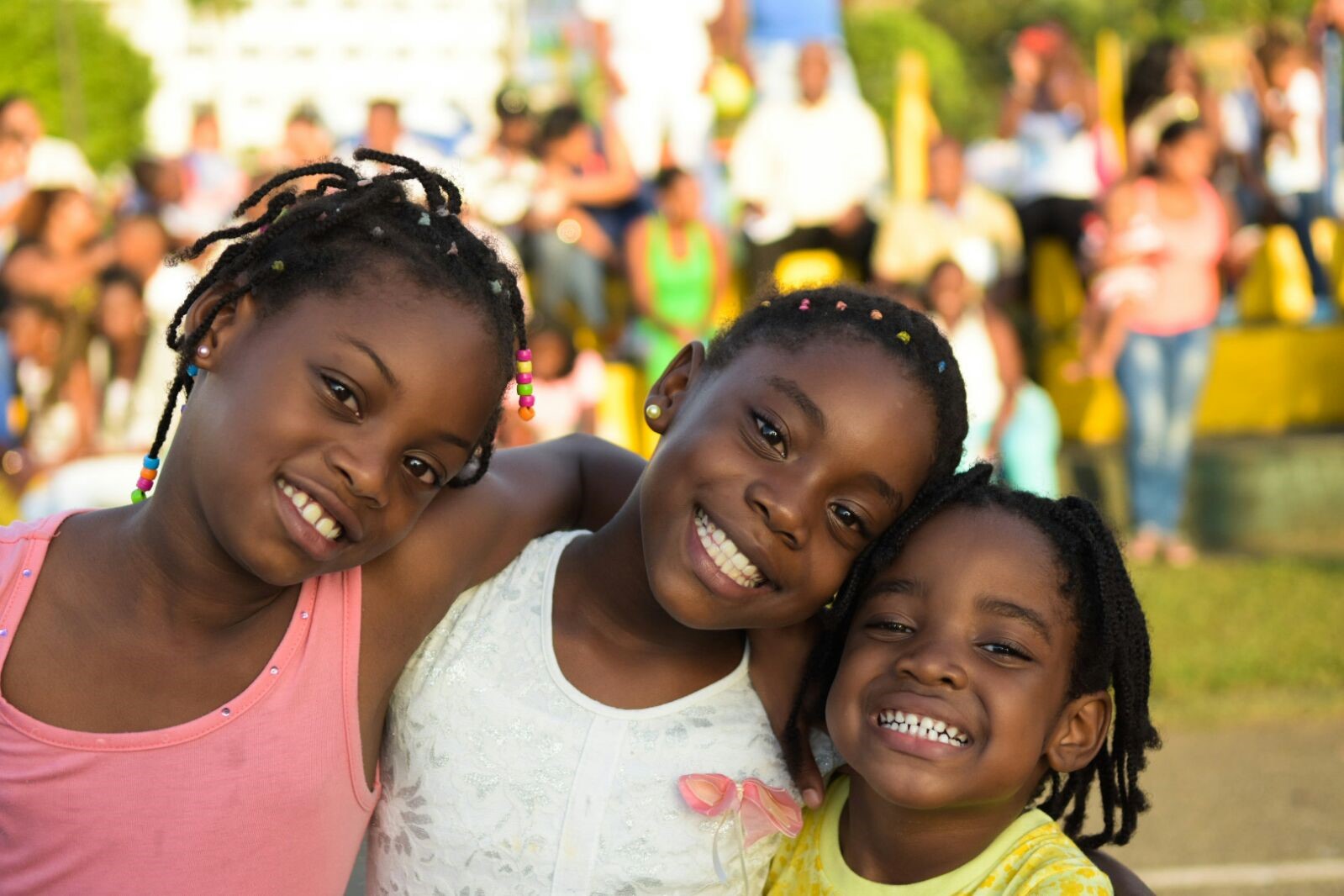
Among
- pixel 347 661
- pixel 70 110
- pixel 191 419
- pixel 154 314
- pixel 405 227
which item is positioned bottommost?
pixel 70 110

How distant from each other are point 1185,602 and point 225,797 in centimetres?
558

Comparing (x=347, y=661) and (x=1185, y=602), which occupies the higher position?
(x=347, y=661)

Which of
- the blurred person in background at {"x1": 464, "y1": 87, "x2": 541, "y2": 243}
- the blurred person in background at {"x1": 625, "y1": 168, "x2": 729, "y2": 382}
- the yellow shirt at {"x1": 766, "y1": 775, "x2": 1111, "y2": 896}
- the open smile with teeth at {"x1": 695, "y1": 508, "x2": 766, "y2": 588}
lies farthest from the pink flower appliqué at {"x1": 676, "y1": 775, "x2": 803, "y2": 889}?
the blurred person in background at {"x1": 464, "y1": 87, "x2": 541, "y2": 243}

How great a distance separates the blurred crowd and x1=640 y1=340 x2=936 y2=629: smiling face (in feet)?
14.4

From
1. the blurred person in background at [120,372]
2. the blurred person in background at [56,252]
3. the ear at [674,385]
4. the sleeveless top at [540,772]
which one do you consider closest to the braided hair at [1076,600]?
the sleeveless top at [540,772]

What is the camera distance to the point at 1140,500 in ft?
25.3

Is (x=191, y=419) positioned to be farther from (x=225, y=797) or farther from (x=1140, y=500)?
(x=1140, y=500)

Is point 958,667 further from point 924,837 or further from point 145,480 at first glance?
point 145,480

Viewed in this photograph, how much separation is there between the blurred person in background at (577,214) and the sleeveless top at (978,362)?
184 cm

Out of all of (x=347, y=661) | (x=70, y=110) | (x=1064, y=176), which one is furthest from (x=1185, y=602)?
(x=70, y=110)

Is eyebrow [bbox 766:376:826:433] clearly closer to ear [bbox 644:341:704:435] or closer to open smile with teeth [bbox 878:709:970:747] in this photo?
ear [bbox 644:341:704:435]

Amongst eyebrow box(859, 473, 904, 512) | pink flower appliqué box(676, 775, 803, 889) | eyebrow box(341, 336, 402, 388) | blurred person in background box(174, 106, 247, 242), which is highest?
eyebrow box(341, 336, 402, 388)

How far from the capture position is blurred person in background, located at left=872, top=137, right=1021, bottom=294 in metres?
7.67

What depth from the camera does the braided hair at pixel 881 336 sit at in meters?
2.27
